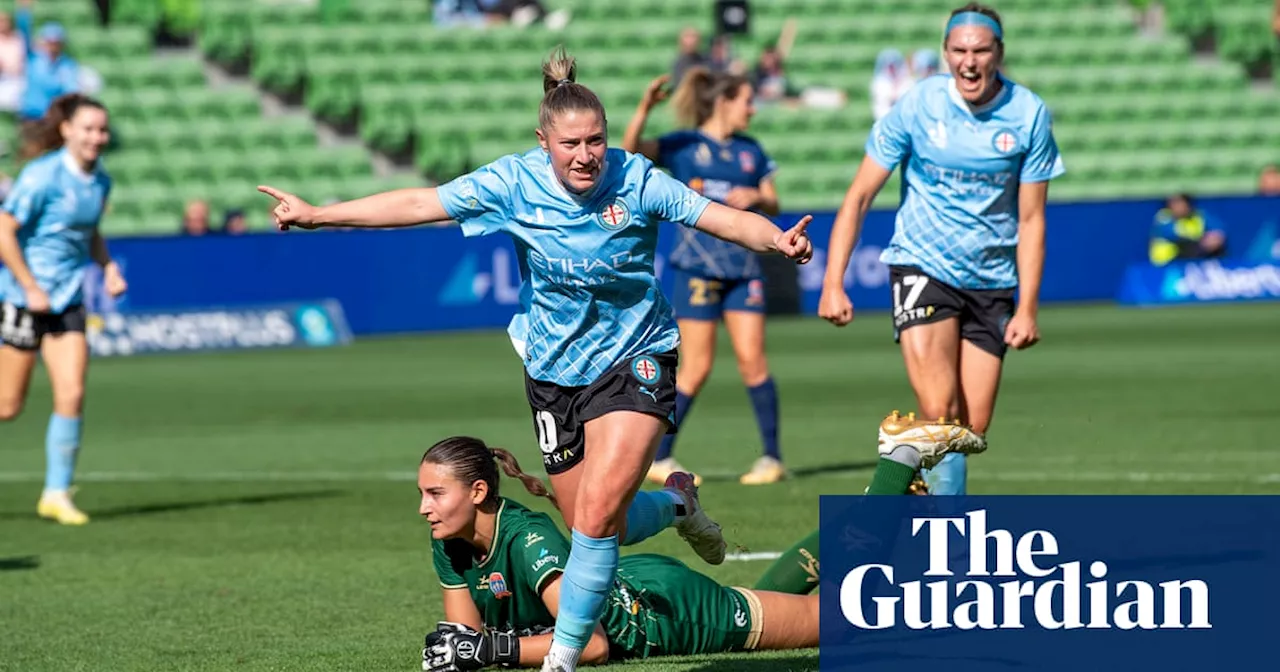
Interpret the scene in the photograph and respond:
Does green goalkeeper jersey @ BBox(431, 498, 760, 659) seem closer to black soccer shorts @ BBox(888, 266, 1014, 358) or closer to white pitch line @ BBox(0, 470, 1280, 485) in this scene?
black soccer shorts @ BBox(888, 266, 1014, 358)

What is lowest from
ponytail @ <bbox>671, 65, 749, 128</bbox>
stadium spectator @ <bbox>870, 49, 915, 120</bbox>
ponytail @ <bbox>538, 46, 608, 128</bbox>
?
ponytail @ <bbox>538, 46, 608, 128</bbox>

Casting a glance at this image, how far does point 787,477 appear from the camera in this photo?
1195 centimetres

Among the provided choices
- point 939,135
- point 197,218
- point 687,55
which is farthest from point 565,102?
point 687,55

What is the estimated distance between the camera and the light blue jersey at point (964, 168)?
8.20 metres

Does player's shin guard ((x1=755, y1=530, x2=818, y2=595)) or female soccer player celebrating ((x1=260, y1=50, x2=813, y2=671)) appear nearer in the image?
female soccer player celebrating ((x1=260, y1=50, x2=813, y2=671))

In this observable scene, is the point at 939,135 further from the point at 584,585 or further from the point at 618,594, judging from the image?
the point at 584,585

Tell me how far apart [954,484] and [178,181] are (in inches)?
780

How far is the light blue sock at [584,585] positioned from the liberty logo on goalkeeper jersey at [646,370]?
0.50m

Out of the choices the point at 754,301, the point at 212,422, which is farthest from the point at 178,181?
the point at 754,301

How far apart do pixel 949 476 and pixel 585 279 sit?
9.21 feet

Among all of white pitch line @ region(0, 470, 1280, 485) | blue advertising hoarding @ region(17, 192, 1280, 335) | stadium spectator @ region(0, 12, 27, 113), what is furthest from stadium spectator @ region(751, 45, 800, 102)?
white pitch line @ region(0, 470, 1280, 485)

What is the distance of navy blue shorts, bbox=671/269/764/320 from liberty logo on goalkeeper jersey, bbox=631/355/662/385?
574 centimetres

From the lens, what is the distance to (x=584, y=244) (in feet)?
20.4

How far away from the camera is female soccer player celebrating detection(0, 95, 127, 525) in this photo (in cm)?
1084
